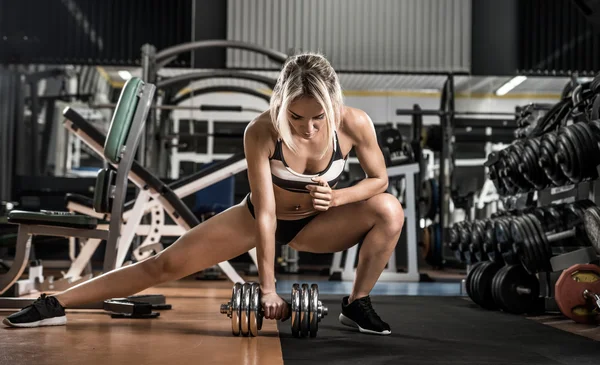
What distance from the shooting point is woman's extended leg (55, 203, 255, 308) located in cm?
212

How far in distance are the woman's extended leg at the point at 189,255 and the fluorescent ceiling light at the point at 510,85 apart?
6435 mm

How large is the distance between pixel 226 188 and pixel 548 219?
2966 mm

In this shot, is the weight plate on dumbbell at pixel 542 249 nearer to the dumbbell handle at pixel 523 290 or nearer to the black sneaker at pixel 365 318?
the dumbbell handle at pixel 523 290

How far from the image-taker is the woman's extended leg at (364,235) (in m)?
2.12

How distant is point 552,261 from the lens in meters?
2.82

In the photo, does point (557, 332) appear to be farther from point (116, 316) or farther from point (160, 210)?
point (160, 210)

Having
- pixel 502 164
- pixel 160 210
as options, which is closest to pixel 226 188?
pixel 160 210

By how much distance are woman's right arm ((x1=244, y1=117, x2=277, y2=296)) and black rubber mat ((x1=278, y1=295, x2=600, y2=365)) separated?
21 centimetres

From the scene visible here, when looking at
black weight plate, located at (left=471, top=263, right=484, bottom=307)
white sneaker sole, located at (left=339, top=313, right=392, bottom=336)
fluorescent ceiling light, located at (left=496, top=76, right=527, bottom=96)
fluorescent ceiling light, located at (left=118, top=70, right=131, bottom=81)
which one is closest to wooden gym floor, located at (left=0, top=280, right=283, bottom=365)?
white sneaker sole, located at (left=339, top=313, right=392, bottom=336)

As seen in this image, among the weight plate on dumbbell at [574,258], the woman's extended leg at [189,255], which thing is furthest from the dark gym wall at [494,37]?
the woman's extended leg at [189,255]

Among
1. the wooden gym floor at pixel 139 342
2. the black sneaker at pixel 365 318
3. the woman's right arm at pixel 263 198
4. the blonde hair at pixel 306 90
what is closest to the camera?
the wooden gym floor at pixel 139 342

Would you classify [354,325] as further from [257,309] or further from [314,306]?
[257,309]

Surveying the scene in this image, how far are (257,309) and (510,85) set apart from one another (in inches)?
270

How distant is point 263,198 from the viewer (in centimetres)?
196
